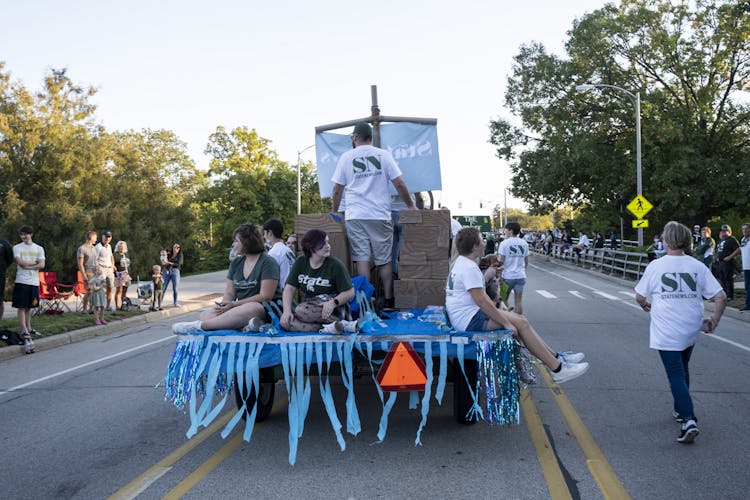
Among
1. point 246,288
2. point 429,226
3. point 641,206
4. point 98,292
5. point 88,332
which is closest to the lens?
point 246,288

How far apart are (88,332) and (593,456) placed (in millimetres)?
10545

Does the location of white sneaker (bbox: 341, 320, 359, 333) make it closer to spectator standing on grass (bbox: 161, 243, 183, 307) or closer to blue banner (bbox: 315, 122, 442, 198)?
blue banner (bbox: 315, 122, 442, 198)

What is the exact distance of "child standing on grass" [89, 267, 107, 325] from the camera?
13648 millimetres

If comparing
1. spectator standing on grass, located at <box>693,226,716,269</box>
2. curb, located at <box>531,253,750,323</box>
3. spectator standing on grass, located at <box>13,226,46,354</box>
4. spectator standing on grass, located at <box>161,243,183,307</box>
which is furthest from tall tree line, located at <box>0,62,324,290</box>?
spectator standing on grass, located at <box>693,226,716,269</box>

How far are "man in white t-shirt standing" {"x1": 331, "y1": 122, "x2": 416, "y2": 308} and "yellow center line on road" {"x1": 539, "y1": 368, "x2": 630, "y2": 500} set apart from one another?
2.20m

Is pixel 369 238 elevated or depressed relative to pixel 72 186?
depressed

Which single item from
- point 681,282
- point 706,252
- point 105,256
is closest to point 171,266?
point 105,256

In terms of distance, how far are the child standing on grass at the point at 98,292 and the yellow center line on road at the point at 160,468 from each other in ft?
28.4

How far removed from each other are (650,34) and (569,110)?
5.48 m

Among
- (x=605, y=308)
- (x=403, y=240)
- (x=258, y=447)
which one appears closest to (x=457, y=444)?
(x=258, y=447)

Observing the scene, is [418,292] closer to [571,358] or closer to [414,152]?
[571,358]

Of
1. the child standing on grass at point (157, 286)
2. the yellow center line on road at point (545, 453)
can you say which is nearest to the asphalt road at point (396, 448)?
the yellow center line on road at point (545, 453)

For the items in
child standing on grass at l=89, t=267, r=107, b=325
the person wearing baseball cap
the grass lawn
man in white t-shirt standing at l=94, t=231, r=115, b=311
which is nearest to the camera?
the grass lawn

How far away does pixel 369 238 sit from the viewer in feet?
21.5
